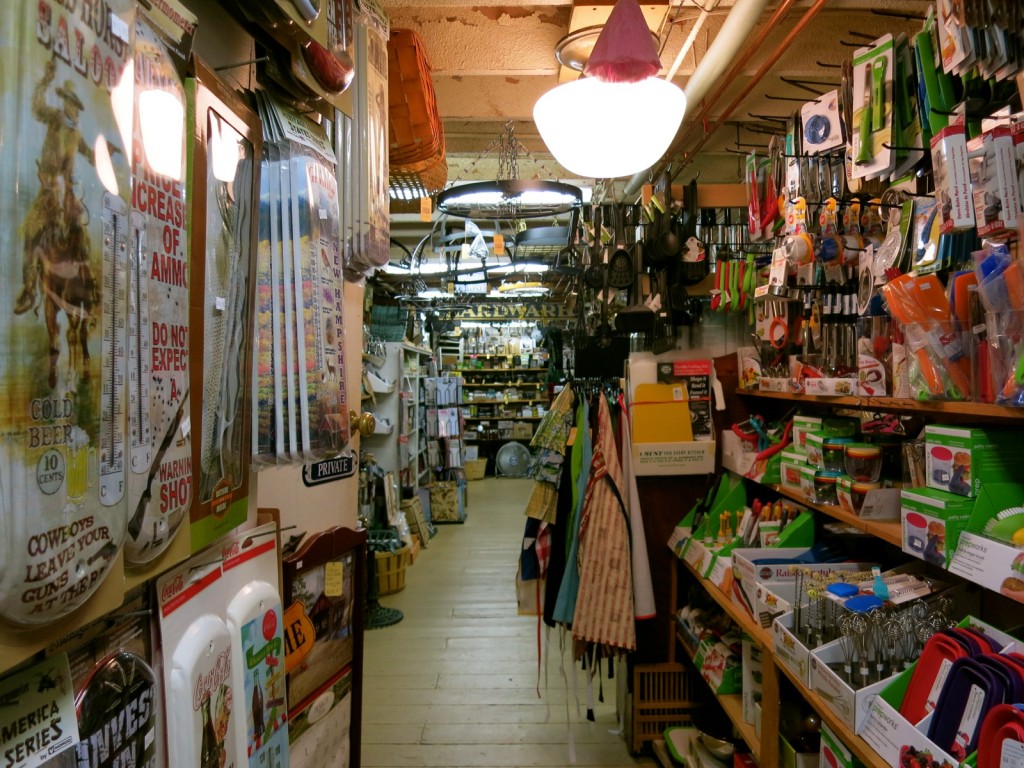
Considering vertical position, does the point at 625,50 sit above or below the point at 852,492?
above

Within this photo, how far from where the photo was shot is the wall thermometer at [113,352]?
1.80 ft

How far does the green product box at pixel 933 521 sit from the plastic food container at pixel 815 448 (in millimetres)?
503

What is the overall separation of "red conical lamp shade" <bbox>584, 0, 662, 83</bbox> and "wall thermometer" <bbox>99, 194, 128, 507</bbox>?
4.20ft

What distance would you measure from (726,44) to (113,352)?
6.71ft

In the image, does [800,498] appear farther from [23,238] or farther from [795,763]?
[23,238]

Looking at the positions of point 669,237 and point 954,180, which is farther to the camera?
point 669,237

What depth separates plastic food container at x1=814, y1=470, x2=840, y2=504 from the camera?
6.30ft

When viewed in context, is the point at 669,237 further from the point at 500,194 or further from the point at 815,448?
the point at 815,448

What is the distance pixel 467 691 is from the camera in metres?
3.61

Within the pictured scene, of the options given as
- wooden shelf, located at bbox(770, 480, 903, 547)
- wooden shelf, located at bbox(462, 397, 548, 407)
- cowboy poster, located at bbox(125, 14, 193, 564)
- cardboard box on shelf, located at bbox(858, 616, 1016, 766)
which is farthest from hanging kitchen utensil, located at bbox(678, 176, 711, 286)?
wooden shelf, located at bbox(462, 397, 548, 407)

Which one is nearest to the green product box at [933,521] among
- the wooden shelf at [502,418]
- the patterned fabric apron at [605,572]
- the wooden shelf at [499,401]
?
the patterned fabric apron at [605,572]

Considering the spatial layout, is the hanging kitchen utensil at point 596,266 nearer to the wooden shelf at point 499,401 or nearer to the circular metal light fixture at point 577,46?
the circular metal light fixture at point 577,46

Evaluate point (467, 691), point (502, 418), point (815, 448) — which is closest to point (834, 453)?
point (815, 448)

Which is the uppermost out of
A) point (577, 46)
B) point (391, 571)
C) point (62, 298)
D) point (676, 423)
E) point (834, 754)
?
point (577, 46)
